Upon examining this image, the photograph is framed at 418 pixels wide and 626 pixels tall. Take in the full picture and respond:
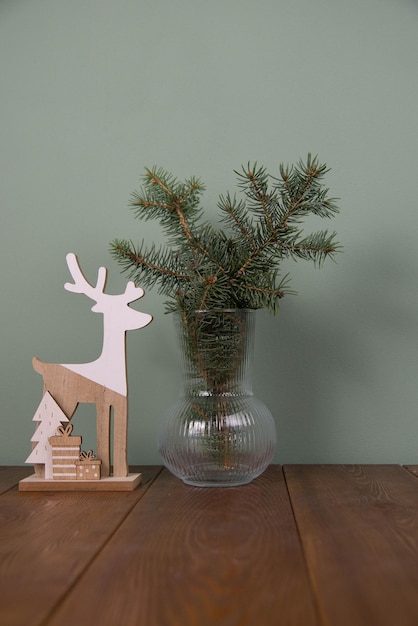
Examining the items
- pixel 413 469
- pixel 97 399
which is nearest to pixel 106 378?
pixel 97 399

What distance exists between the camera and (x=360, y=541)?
63 cm

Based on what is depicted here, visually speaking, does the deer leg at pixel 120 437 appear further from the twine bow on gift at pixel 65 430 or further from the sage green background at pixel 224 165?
the sage green background at pixel 224 165

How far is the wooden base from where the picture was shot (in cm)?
88

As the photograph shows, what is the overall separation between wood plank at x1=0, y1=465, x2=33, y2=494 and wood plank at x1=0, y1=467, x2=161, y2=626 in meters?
0.04

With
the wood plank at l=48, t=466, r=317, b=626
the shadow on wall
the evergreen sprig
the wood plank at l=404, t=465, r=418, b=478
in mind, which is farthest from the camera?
the shadow on wall

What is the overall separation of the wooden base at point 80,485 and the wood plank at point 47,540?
0.01 m

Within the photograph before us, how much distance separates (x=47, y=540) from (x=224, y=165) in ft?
2.28

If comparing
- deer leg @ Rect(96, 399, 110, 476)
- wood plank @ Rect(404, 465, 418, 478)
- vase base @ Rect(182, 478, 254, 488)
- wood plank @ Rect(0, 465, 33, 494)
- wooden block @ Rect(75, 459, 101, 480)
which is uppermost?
deer leg @ Rect(96, 399, 110, 476)

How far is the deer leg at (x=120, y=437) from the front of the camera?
0.90 metres

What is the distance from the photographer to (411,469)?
1023 millimetres

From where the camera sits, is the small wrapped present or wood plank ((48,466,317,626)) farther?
the small wrapped present

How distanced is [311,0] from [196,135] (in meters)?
0.30

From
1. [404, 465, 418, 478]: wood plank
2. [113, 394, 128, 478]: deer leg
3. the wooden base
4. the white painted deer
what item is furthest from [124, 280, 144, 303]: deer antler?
[404, 465, 418, 478]: wood plank

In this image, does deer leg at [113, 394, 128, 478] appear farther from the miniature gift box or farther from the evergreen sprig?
the evergreen sprig
